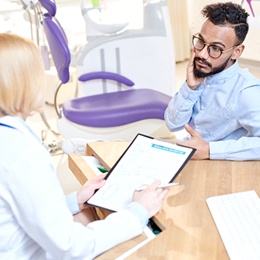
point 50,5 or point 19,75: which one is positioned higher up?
point 19,75

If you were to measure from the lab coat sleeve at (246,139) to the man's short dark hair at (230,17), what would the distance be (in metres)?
0.24

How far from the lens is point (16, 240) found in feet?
3.54

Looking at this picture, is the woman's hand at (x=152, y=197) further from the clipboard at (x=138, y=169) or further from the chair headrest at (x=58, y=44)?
the chair headrest at (x=58, y=44)

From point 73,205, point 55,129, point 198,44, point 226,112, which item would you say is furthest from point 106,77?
point 73,205

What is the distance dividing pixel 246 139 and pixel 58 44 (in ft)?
4.88

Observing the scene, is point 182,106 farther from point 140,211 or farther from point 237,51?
point 140,211

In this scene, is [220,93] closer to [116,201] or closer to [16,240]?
[116,201]

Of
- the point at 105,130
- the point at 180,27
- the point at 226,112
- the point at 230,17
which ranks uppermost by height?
Result: the point at 230,17

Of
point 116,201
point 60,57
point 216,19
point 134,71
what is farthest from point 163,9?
point 116,201

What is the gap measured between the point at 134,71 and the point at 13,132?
7.15ft

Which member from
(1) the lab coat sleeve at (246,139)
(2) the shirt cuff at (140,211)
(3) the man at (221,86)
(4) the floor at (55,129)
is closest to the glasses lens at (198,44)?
(3) the man at (221,86)

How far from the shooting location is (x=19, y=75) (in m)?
1.02

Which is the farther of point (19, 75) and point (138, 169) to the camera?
point (138, 169)

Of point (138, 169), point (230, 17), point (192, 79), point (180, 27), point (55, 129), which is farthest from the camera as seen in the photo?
point (180, 27)
